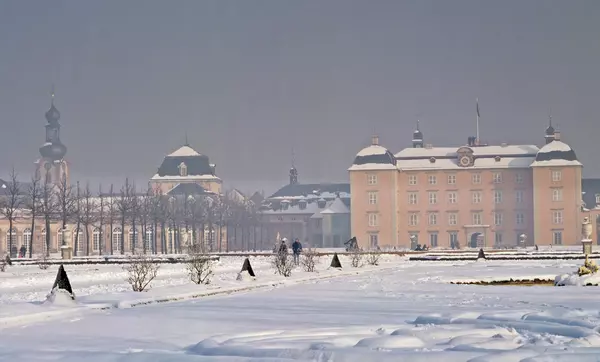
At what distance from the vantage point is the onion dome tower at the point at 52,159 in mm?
100312

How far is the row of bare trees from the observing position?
201 ft

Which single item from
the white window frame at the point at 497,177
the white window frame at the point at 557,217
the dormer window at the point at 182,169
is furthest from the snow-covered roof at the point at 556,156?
the dormer window at the point at 182,169

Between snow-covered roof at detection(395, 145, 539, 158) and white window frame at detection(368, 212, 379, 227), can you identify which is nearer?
white window frame at detection(368, 212, 379, 227)

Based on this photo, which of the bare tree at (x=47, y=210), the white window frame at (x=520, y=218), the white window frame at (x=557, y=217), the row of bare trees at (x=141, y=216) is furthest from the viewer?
the white window frame at (x=520, y=218)

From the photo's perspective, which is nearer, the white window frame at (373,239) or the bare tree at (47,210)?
the bare tree at (47,210)

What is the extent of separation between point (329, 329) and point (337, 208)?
3197 inches

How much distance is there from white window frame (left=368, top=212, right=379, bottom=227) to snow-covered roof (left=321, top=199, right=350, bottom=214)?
8.70 meters

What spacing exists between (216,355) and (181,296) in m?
8.39

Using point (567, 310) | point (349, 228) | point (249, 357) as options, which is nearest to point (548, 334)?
point (567, 310)

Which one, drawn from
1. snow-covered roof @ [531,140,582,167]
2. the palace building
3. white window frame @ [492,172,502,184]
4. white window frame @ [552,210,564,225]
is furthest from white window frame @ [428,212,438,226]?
white window frame @ [552,210,564,225]

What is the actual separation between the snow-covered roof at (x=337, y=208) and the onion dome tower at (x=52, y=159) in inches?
1065

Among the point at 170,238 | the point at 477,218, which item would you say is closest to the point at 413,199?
the point at 477,218

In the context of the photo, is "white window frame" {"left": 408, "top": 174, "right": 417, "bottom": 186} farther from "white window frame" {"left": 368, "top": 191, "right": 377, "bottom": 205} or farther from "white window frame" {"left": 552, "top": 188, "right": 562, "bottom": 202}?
"white window frame" {"left": 552, "top": 188, "right": 562, "bottom": 202}

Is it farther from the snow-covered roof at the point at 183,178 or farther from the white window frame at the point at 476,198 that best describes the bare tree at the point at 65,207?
the snow-covered roof at the point at 183,178
